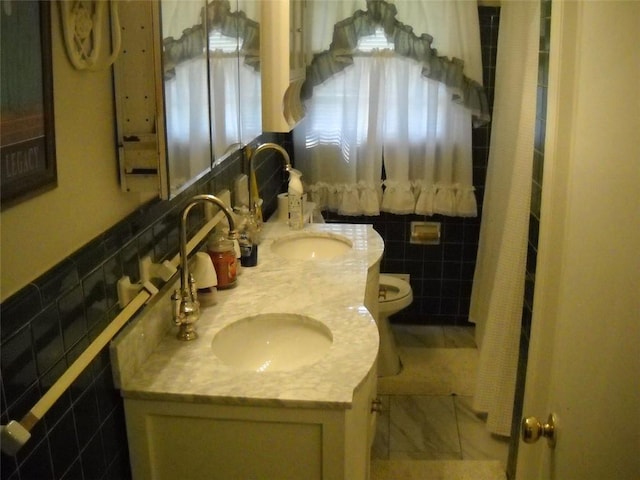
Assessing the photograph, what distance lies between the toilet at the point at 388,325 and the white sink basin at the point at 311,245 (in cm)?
55

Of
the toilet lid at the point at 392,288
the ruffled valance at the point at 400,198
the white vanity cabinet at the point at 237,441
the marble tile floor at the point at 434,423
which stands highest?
→ the ruffled valance at the point at 400,198

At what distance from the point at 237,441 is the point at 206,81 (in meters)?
0.93

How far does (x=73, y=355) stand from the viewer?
3.96ft

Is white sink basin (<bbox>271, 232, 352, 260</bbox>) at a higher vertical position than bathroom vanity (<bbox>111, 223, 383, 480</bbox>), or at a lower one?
higher

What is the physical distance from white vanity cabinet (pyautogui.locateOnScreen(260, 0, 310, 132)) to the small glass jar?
0.83 meters

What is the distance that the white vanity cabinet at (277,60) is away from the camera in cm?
252

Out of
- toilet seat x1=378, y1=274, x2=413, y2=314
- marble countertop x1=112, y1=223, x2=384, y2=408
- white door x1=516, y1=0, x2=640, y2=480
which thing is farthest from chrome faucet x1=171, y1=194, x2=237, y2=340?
toilet seat x1=378, y1=274, x2=413, y2=314

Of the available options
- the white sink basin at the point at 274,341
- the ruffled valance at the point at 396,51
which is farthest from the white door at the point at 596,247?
the ruffled valance at the point at 396,51

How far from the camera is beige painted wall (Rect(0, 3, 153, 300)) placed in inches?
40.0

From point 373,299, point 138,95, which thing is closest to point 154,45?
point 138,95

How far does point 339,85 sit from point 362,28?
11.6 inches

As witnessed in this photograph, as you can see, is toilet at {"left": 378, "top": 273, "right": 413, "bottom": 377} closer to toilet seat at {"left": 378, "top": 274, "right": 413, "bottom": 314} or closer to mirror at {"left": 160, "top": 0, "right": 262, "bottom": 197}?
toilet seat at {"left": 378, "top": 274, "right": 413, "bottom": 314}

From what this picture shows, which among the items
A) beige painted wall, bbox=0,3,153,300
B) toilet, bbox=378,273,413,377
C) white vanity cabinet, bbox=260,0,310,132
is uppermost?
white vanity cabinet, bbox=260,0,310,132

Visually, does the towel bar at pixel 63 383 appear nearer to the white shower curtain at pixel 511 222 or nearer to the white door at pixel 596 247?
the white door at pixel 596 247
